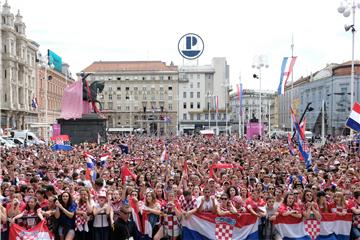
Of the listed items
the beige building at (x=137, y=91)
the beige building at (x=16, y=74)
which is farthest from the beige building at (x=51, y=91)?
the beige building at (x=137, y=91)

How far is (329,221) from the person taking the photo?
902 centimetres

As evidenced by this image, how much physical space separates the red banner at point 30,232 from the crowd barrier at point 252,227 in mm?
166

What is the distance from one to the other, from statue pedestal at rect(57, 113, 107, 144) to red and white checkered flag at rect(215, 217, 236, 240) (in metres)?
34.0

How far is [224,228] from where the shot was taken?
8859mm

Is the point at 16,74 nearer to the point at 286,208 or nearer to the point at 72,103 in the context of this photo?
the point at 72,103

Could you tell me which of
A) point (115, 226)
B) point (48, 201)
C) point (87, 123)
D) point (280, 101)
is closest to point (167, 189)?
point (115, 226)

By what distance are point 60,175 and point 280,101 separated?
98954mm

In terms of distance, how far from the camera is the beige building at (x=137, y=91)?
114 metres

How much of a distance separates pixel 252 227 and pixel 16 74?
7031cm

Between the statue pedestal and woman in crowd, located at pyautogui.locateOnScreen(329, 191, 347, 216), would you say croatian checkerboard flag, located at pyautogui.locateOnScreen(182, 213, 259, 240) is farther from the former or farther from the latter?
the statue pedestal

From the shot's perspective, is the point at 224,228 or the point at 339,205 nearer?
the point at 224,228

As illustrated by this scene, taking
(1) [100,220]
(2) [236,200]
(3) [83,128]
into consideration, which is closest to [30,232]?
(1) [100,220]

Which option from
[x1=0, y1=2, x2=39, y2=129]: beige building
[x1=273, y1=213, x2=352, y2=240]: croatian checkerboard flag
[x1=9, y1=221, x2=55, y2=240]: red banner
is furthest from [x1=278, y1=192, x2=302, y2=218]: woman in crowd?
[x1=0, y1=2, x2=39, y2=129]: beige building

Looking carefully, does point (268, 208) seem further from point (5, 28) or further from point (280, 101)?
point (280, 101)
